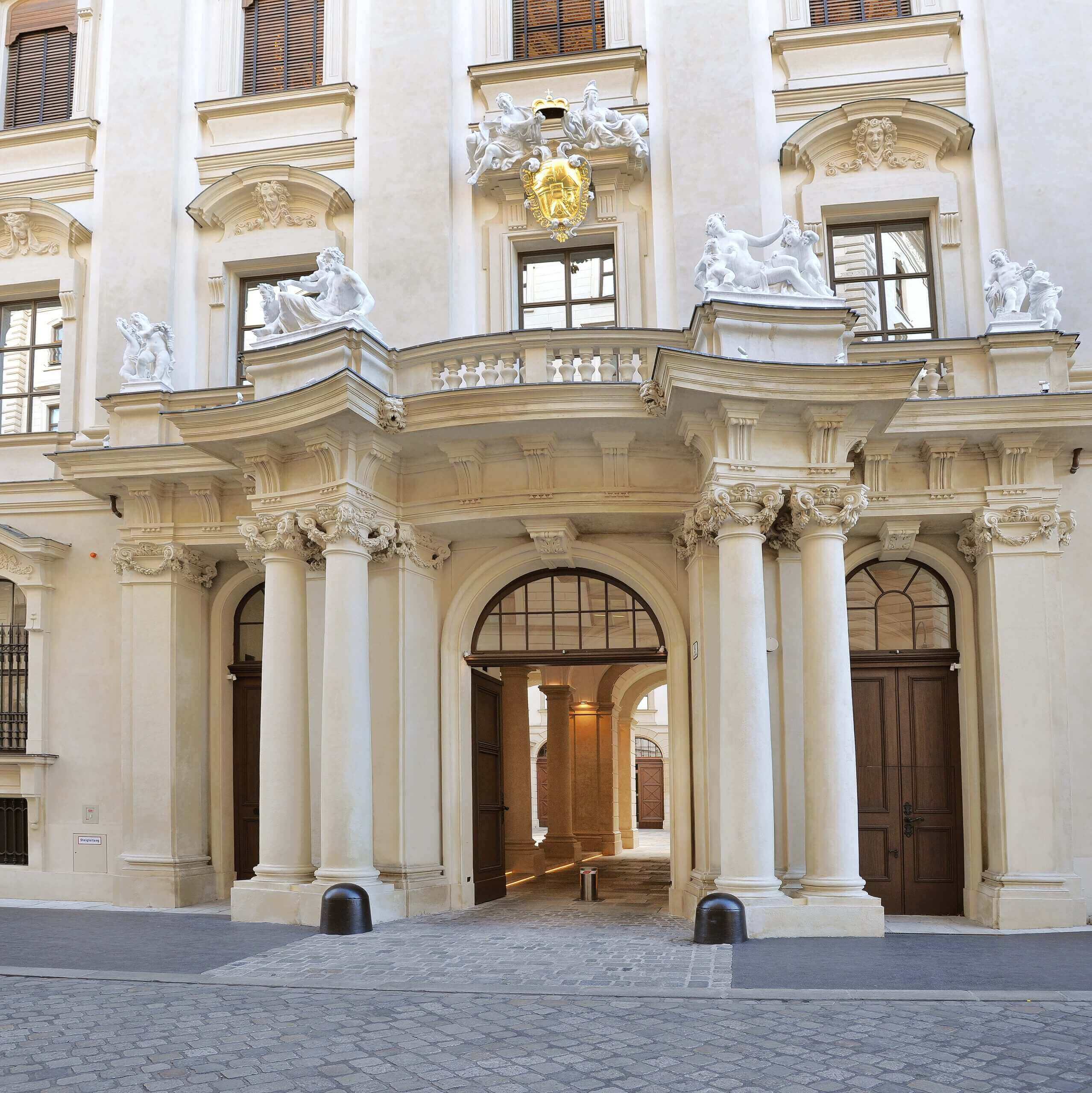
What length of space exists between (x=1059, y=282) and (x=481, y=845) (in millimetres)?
8838

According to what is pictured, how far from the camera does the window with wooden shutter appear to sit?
16.2m

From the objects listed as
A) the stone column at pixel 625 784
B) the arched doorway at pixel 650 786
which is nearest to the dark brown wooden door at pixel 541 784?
the arched doorway at pixel 650 786

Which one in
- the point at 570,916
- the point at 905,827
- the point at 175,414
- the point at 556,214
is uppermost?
the point at 556,214

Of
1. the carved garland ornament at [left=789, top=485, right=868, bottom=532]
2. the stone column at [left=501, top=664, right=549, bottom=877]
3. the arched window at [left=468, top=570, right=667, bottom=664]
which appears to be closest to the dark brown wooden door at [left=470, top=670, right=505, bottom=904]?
the arched window at [left=468, top=570, right=667, bottom=664]

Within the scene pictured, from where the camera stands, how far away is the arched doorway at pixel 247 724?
1514 cm

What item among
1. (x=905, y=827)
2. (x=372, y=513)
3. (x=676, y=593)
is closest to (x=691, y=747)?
(x=676, y=593)

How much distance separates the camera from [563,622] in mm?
14234

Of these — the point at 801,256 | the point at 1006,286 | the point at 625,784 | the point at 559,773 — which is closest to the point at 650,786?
the point at 625,784

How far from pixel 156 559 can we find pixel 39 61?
24.9 ft

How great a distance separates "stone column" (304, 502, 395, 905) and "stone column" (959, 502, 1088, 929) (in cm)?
613

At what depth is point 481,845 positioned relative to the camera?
14.3m

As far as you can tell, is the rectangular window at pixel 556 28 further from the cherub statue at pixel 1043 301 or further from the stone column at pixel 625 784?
the stone column at pixel 625 784

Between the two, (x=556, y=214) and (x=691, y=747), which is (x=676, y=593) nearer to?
(x=691, y=747)

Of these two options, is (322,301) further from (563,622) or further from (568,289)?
(563,622)
